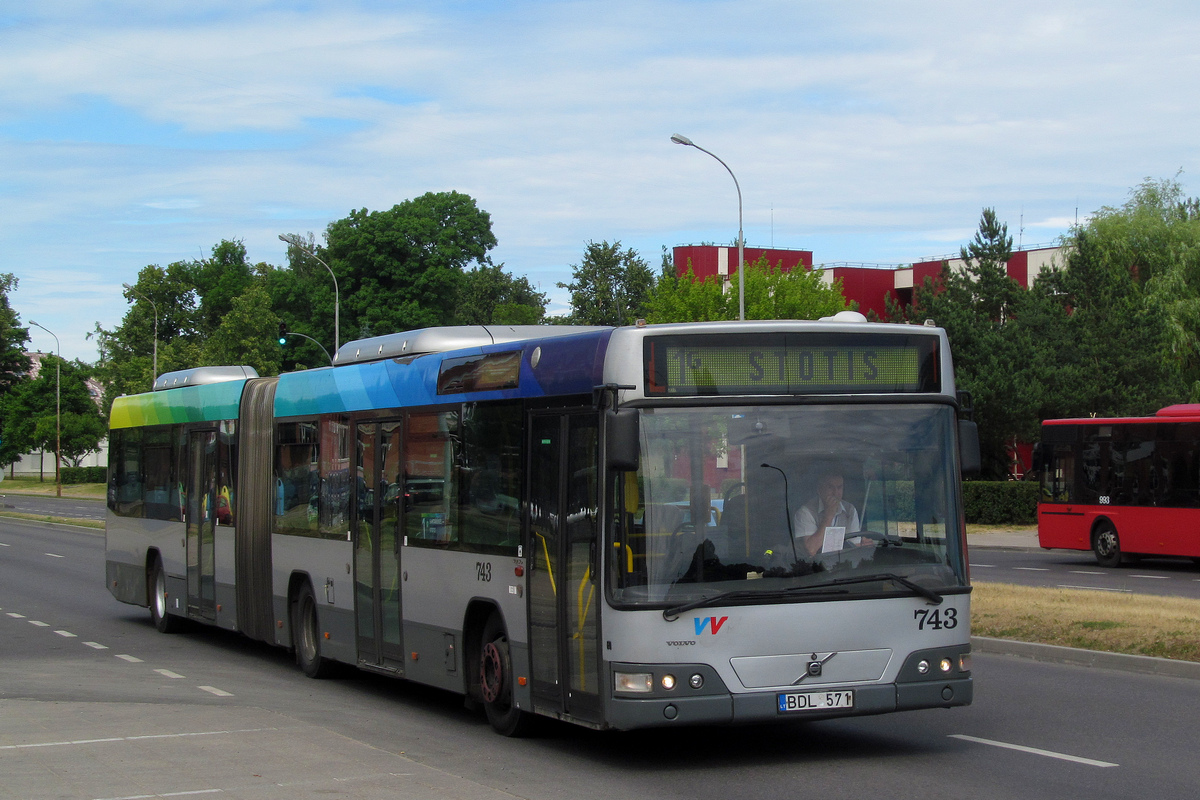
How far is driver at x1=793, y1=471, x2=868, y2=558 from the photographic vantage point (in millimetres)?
8367

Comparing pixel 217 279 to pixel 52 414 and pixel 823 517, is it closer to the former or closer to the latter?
pixel 52 414

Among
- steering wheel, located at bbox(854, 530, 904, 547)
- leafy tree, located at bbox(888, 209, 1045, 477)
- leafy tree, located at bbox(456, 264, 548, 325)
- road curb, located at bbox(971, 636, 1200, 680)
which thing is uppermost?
leafy tree, located at bbox(456, 264, 548, 325)

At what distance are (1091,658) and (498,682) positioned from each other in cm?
658

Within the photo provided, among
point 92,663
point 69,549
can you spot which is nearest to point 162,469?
point 92,663

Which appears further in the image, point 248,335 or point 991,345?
point 248,335

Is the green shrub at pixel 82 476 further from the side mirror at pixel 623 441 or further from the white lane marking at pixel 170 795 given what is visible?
the side mirror at pixel 623 441

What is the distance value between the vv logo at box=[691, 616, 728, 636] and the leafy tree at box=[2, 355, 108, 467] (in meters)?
99.8

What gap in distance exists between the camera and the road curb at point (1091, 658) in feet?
41.1

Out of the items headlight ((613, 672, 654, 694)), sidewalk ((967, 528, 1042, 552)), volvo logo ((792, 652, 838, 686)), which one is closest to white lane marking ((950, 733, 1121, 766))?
volvo logo ((792, 652, 838, 686))

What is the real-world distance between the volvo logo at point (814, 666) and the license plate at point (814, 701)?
89 millimetres

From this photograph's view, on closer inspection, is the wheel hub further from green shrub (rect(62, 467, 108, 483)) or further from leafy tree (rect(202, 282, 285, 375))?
green shrub (rect(62, 467, 108, 483))

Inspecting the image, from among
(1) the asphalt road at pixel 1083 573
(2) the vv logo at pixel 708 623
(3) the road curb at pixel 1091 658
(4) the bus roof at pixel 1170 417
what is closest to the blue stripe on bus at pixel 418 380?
(2) the vv logo at pixel 708 623

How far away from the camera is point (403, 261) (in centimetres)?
7569

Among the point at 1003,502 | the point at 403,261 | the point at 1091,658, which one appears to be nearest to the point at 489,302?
the point at 403,261
